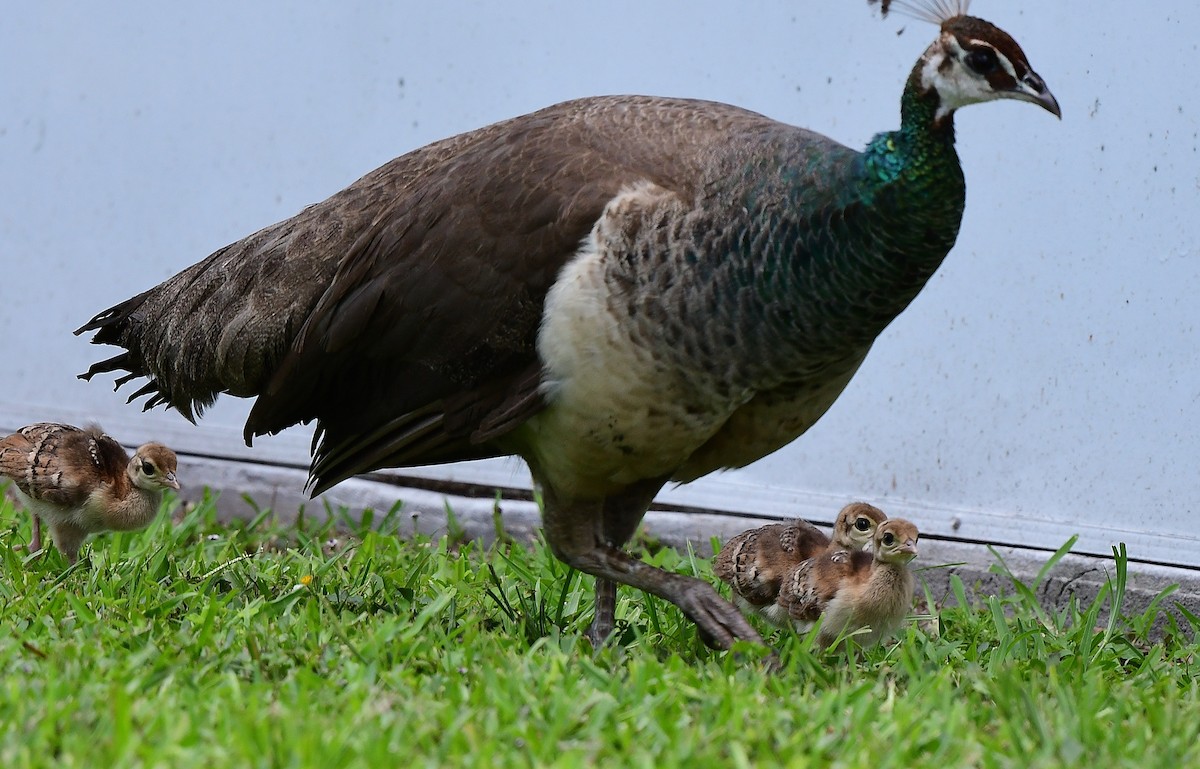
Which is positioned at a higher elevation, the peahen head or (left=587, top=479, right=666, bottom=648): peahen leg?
the peahen head

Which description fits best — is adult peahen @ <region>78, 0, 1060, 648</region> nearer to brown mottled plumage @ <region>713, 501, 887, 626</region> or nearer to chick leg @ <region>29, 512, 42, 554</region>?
brown mottled plumage @ <region>713, 501, 887, 626</region>

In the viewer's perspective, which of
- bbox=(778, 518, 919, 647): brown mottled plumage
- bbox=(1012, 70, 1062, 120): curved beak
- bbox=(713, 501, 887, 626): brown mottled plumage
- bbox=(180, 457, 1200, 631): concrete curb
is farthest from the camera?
bbox=(180, 457, 1200, 631): concrete curb

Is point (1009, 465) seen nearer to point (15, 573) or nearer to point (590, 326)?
point (590, 326)

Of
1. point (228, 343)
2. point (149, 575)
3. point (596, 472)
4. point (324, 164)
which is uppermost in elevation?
point (324, 164)

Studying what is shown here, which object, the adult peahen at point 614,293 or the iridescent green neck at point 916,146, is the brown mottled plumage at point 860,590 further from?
the iridescent green neck at point 916,146

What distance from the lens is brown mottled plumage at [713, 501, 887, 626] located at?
163 inches

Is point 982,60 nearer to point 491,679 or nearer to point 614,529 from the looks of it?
point 614,529

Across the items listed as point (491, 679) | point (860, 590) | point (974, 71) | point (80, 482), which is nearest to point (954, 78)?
point (974, 71)

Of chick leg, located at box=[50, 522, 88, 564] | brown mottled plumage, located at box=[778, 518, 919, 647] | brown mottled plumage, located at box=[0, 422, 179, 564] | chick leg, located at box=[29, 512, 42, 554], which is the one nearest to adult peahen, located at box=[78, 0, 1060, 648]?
brown mottled plumage, located at box=[778, 518, 919, 647]

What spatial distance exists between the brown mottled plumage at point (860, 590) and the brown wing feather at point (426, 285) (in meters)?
0.94

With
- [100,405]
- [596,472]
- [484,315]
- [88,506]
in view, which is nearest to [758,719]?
[596,472]

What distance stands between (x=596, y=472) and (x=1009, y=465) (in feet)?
5.87

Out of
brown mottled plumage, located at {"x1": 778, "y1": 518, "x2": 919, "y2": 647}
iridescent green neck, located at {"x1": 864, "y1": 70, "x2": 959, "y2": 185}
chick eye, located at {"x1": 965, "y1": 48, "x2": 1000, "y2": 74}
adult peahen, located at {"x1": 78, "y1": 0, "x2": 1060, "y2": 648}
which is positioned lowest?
brown mottled plumage, located at {"x1": 778, "y1": 518, "x2": 919, "y2": 647}

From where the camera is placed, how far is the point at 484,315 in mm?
3637
